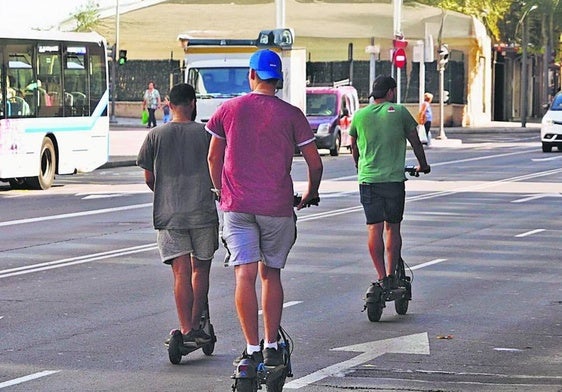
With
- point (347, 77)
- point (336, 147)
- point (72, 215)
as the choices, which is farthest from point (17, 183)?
point (347, 77)

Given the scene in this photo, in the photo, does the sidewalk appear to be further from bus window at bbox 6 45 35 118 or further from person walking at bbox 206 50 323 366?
person walking at bbox 206 50 323 366

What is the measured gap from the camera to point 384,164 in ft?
39.7

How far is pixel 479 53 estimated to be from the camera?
6962cm

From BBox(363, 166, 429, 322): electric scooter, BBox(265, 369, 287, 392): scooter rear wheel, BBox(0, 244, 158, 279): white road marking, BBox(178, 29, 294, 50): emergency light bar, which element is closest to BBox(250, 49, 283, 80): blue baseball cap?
BBox(265, 369, 287, 392): scooter rear wheel

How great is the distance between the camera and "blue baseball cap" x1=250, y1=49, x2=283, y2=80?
860cm

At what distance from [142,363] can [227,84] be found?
91.1ft

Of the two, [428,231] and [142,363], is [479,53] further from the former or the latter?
[142,363]

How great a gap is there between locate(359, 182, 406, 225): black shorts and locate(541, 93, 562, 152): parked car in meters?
30.2

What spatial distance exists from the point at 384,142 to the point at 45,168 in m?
17.3

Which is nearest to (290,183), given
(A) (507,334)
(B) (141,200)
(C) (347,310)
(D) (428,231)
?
(A) (507,334)

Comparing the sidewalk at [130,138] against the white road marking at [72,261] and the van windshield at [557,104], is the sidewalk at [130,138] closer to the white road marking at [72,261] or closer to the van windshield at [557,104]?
the van windshield at [557,104]

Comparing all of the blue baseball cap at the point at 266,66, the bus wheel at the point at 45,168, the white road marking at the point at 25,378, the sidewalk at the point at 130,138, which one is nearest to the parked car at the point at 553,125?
the sidewalk at the point at 130,138

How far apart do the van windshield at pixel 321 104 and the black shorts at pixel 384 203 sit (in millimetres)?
30142

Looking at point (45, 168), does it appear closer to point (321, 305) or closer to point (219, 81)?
point (219, 81)
